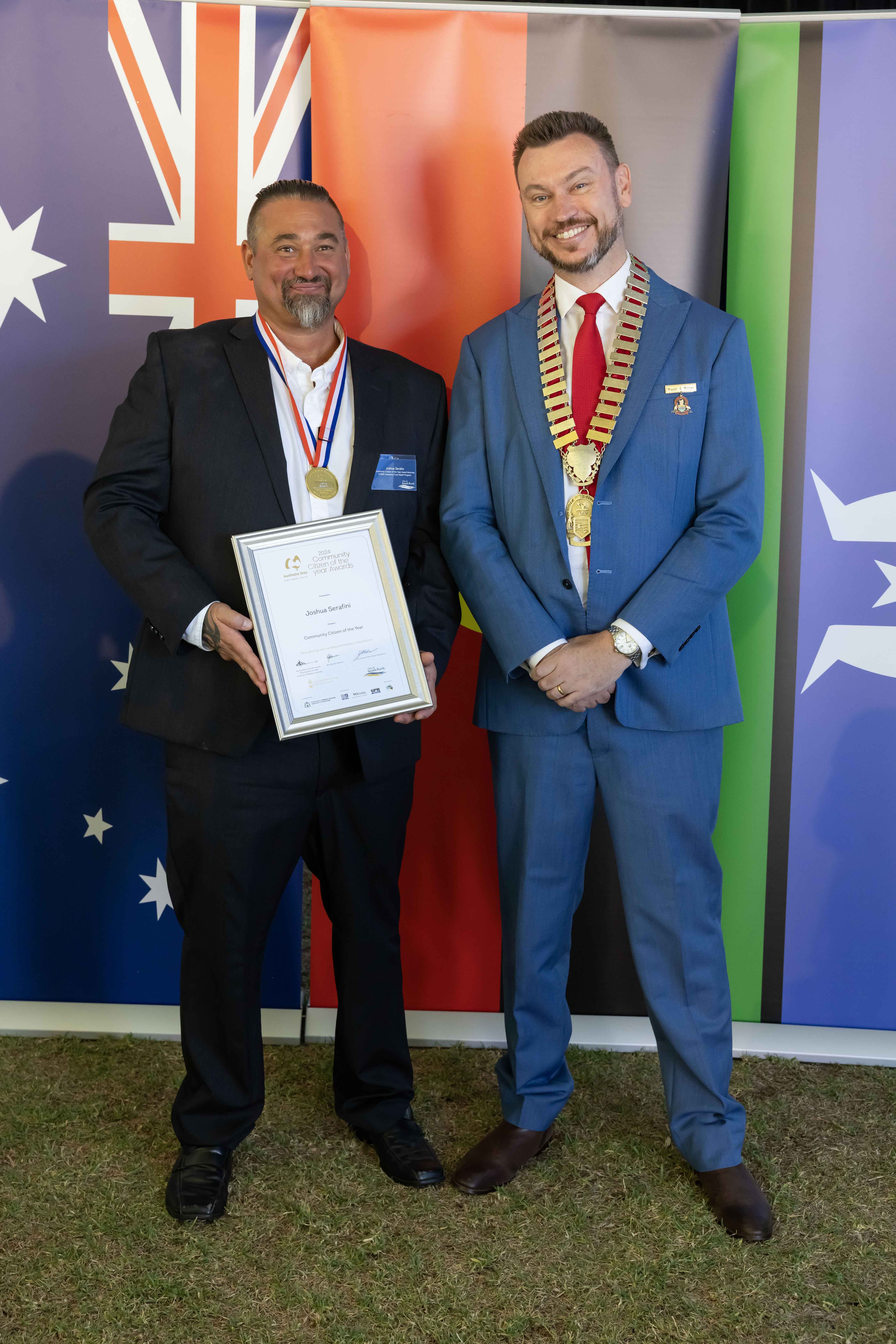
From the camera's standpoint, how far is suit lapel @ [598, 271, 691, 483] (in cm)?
216

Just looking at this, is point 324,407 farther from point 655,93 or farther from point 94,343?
point 655,93

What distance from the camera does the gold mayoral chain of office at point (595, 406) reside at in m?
2.18

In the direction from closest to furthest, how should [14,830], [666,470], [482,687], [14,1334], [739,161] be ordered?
1. [14,1334]
2. [666,470]
3. [482,687]
4. [739,161]
5. [14,830]

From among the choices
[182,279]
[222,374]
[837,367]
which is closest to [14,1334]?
[222,374]

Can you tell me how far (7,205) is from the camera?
9.19ft

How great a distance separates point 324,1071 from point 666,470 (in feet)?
5.77

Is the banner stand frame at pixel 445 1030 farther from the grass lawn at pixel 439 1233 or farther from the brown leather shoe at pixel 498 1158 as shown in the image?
the brown leather shoe at pixel 498 1158

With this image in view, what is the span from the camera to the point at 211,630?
2.09m

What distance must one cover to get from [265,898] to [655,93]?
84.8 inches

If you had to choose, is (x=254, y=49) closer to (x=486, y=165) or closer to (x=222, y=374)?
(x=486, y=165)


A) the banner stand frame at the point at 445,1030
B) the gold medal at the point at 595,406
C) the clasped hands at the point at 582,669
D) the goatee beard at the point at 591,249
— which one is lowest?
the banner stand frame at the point at 445,1030

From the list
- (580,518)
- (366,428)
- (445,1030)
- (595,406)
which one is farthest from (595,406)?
(445,1030)

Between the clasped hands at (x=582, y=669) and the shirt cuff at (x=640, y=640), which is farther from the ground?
the shirt cuff at (x=640, y=640)

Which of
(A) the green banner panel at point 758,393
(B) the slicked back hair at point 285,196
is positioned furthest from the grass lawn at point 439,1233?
(B) the slicked back hair at point 285,196
